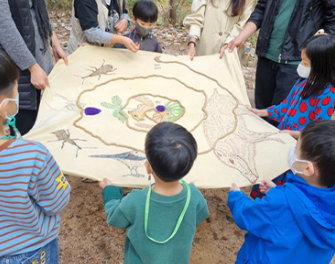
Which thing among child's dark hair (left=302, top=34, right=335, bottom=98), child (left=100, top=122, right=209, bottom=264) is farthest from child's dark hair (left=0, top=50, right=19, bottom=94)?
child's dark hair (left=302, top=34, right=335, bottom=98)

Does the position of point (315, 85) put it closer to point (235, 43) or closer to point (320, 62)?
point (320, 62)

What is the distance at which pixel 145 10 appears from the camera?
101 inches

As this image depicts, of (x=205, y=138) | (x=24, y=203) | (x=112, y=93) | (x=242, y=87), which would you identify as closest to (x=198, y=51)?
(x=242, y=87)

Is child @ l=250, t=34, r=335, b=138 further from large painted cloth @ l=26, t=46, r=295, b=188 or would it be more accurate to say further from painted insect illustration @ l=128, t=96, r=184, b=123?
painted insect illustration @ l=128, t=96, r=184, b=123

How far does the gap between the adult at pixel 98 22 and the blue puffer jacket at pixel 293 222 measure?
169cm

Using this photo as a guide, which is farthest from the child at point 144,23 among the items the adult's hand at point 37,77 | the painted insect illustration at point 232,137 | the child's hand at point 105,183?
the child's hand at point 105,183

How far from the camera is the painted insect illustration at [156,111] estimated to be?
2.09m

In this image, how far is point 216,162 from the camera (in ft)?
5.77

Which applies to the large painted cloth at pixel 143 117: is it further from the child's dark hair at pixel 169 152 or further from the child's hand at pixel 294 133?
the child's dark hair at pixel 169 152

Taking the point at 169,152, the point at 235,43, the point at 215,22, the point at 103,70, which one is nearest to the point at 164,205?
the point at 169,152

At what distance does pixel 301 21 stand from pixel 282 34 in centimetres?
18

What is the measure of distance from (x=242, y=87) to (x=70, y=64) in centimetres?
141

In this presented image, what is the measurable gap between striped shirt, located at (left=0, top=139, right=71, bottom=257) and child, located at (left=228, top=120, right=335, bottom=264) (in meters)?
0.81

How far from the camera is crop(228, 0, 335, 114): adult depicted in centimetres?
231
